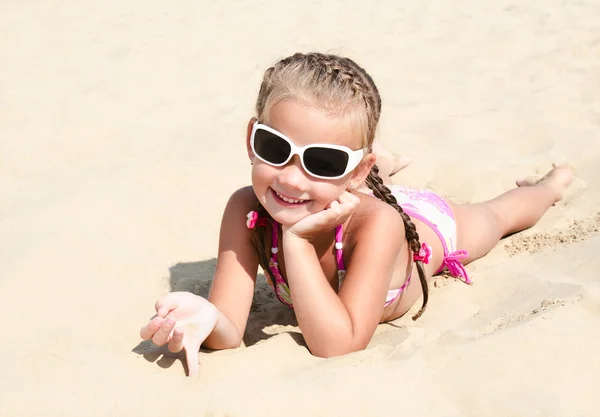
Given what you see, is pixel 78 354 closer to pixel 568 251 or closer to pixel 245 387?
pixel 245 387

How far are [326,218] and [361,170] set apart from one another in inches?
10.9

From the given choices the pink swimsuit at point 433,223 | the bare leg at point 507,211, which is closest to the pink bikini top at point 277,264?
the pink swimsuit at point 433,223

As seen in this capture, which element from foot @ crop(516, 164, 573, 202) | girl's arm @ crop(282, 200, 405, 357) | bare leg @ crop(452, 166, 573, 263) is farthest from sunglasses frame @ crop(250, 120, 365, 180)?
foot @ crop(516, 164, 573, 202)

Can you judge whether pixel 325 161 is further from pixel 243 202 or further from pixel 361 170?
pixel 243 202

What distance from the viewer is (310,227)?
2.66 metres

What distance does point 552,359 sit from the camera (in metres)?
2.28

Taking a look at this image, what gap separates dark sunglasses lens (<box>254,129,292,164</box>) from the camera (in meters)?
2.55

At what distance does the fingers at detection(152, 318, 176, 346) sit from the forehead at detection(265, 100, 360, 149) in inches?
30.1

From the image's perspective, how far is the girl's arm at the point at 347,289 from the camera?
256 cm

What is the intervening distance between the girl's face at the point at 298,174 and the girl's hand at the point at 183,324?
45 cm

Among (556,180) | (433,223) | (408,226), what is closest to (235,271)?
(408,226)

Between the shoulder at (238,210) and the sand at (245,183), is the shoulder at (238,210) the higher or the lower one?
the higher one

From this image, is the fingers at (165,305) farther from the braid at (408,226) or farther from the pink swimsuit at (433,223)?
the braid at (408,226)

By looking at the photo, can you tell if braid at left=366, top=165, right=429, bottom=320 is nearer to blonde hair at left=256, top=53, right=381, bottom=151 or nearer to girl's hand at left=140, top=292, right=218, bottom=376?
blonde hair at left=256, top=53, right=381, bottom=151
